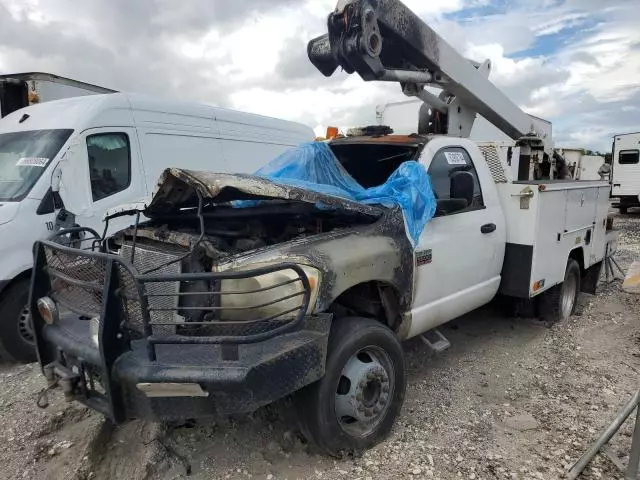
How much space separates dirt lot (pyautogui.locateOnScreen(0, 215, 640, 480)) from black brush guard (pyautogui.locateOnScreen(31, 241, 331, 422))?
0.66 m

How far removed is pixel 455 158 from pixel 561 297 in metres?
2.43

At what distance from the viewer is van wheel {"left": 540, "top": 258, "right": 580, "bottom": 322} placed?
5707 mm

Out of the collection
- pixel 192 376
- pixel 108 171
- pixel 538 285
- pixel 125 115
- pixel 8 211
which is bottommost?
pixel 538 285

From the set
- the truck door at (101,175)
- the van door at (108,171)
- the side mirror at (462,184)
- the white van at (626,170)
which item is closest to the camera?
the side mirror at (462,184)

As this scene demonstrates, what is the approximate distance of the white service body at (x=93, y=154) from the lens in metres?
4.85

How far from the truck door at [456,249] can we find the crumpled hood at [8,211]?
3.64 meters

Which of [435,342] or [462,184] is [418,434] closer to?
[435,342]

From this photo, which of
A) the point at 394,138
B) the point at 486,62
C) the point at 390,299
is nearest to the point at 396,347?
the point at 390,299

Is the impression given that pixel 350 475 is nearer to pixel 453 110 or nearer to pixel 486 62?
pixel 453 110

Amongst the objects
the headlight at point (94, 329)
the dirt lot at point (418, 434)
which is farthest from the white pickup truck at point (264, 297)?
the dirt lot at point (418, 434)

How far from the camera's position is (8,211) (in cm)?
473

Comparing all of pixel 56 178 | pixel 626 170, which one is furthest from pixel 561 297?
pixel 626 170

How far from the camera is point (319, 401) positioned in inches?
114

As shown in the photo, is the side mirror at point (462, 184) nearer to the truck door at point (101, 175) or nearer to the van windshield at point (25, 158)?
the truck door at point (101, 175)
